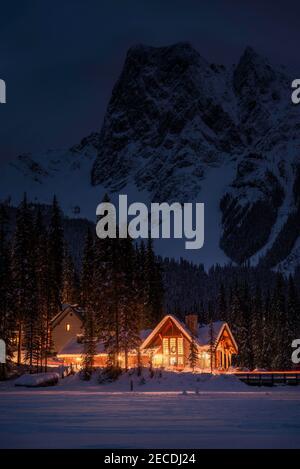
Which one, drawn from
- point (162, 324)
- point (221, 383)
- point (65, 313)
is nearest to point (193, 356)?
point (162, 324)

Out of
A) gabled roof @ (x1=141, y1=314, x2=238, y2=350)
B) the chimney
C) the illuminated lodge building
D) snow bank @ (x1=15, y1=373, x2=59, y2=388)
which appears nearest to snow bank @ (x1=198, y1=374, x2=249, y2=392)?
the illuminated lodge building

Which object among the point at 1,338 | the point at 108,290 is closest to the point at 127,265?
the point at 108,290

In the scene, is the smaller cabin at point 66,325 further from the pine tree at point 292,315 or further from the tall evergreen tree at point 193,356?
the pine tree at point 292,315

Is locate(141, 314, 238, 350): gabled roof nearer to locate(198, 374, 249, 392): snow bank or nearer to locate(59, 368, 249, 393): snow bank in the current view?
locate(59, 368, 249, 393): snow bank

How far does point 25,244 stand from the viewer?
69375 millimetres

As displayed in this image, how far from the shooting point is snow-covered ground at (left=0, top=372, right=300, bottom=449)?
75.2 feet

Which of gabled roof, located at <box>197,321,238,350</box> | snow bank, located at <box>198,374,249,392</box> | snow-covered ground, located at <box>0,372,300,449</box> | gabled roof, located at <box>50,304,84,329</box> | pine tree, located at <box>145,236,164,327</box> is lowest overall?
snow bank, located at <box>198,374,249,392</box>

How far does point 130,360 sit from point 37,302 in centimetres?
1329

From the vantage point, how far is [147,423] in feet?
91.0

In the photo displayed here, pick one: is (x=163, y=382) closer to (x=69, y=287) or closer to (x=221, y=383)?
(x=221, y=383)

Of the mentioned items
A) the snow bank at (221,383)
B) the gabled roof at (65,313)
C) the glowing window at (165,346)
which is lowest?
the snow bank at (221,383)

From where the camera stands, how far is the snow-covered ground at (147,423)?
75.2 ft

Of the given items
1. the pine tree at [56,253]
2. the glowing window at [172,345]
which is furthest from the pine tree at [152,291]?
the glowing window at [172,345]
